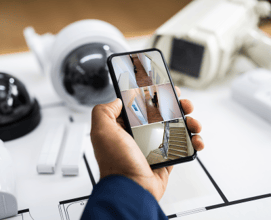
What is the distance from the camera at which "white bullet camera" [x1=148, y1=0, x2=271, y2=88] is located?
26.3 inches

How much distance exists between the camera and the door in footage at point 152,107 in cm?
42

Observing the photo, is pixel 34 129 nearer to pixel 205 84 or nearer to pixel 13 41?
pixel 205 84

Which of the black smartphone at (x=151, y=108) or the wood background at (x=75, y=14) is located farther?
the wood background at (x=75, y=14)

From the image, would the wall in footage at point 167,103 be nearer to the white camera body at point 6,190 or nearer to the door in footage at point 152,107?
the door in footage at point 152,107

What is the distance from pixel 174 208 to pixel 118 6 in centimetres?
130

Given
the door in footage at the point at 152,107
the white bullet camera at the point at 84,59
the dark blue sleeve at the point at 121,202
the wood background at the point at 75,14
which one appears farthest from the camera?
the wood background at the point at 75,14

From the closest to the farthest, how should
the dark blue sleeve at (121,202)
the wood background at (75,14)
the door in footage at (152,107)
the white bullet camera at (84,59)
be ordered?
the dark blue sleeve at (121,202)
the door in footage at (152,107)
the white bullet camera at (84,59)
the wood background at (75,14)

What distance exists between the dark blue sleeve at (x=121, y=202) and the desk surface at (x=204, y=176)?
0.33ft

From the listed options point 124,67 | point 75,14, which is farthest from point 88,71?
point 75,14

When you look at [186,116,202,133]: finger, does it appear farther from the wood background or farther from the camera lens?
the wood background

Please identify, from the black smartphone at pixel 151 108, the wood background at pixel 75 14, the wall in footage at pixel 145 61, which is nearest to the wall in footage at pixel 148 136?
the black smartphone at pixel 151 108

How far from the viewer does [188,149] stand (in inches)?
16.8

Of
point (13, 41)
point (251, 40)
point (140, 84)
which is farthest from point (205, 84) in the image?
point (13, 41)

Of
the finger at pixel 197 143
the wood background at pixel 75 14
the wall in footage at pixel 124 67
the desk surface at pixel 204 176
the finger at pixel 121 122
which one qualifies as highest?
the wood background at pixel 75 14
